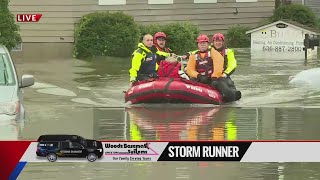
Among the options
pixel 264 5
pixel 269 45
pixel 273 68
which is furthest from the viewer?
pixel 264 5

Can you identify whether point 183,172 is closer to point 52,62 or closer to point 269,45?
point 52,62

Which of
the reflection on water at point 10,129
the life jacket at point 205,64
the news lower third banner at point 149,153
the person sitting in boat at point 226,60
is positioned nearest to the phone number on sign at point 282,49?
the person sitting in boat at point 226,60

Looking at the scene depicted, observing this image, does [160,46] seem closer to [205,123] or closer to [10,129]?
[205,123]

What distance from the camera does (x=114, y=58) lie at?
26703 millimetres

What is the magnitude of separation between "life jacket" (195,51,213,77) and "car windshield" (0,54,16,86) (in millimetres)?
6091

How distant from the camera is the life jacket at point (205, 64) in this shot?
17.9 metres

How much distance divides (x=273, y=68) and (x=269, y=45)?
6427 millimetres

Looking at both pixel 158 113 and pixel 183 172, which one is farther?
pixel 158 113

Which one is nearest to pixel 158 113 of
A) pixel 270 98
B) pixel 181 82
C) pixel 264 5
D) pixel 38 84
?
pixel 181 82

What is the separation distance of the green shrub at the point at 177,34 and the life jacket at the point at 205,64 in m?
9.71

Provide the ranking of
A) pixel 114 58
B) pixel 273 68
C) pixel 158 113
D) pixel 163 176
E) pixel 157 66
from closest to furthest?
pixel 163 176
pixel 158 113
pixel 157 66
pixel 273 68
pixel 114 58

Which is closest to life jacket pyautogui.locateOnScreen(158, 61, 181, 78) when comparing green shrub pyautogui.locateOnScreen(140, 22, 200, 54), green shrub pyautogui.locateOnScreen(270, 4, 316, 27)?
green shrub pyautogui.locateOnScreen(140, 22, 200, 54)

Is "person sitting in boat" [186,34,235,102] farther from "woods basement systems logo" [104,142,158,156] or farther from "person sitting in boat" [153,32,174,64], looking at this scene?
"woods basement systems logo" [104,142,158,156]

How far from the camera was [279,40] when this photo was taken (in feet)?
99.8
